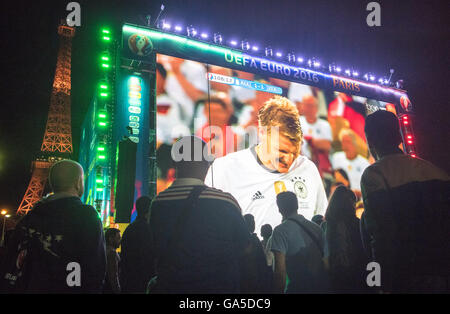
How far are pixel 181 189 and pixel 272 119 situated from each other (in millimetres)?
10012

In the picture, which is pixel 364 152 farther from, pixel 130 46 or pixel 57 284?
pixel 57 284

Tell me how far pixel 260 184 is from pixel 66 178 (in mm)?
8846

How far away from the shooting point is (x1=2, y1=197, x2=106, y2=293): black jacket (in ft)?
8.18

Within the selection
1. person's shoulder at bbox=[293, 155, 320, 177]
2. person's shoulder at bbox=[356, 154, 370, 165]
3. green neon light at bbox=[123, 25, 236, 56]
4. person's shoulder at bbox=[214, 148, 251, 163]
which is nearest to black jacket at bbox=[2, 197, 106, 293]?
person's shoulder at bbox=[214, 148, 251, 163]

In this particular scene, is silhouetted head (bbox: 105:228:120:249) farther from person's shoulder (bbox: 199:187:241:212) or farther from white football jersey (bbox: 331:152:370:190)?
white football jersey (bbox: 331:152:370:190)

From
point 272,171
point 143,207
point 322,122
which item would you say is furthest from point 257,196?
point 143,207

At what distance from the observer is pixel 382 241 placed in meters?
2.10

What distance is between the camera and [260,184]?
11180mm

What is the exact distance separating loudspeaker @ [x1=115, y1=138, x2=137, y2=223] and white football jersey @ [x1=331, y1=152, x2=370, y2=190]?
8286mm

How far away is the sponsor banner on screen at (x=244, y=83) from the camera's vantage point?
12.1 m

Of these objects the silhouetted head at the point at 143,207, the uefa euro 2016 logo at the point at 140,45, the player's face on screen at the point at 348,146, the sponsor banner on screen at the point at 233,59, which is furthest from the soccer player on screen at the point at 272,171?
the silhouetted head at the point at 143,207

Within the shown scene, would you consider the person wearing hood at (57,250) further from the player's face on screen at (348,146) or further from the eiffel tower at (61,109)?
the eiffel tower at (61,109)

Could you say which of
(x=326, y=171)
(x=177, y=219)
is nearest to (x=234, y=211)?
(x=177, y=219)

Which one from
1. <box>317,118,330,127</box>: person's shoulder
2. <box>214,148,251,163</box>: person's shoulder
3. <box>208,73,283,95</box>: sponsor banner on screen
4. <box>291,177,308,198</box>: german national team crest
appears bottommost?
<box>291,177,308,198</box>: german national team crest
